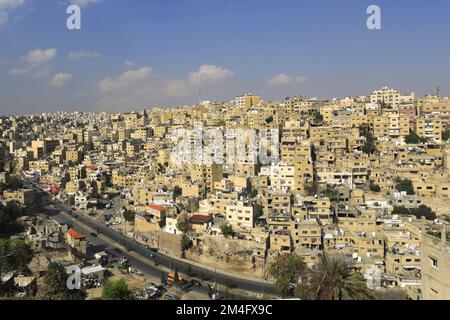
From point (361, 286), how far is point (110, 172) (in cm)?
2136

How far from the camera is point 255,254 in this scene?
41.4 ft

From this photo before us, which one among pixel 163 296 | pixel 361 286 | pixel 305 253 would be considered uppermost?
pixel 361 286

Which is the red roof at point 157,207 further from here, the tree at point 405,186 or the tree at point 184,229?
the tree at point 405,186

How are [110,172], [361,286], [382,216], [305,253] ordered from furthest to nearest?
[110,172] → [382,216] → [305,253] → [361,286]

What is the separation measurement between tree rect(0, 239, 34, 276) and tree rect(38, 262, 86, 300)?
5.27 feet

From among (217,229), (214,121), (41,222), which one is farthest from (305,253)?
(214,121)

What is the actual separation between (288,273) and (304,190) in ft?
23.0

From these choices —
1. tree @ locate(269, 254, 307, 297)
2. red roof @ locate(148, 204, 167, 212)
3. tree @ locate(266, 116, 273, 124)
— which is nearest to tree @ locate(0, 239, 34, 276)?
red roof @ locate(148, 204, 167, 212)

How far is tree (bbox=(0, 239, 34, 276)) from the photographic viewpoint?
37.3 feet

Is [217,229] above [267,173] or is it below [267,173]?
below

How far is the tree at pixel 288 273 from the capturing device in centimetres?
1018

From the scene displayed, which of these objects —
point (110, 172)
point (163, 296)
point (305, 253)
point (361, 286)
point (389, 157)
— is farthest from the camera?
point (110, 172)

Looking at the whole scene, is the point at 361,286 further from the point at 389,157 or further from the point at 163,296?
the point at 389,157

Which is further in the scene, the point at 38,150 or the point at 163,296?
the point at 38,150
